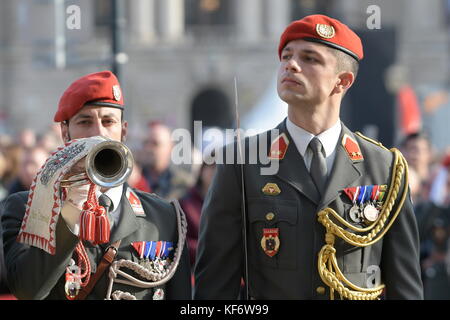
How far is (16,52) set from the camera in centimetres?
4269

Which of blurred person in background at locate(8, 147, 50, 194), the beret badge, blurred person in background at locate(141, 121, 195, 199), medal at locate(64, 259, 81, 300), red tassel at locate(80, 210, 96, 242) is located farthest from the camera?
blurred person in background at locate(141, 121, 195, 199)

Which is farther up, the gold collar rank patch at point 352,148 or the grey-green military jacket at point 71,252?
the gold collar rank patch at point 352,148

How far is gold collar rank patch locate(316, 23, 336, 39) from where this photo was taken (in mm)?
4750

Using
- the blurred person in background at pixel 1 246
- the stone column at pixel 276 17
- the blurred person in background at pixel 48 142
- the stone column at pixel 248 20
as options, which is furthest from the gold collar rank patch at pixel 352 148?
the stone column at pixel 276 17

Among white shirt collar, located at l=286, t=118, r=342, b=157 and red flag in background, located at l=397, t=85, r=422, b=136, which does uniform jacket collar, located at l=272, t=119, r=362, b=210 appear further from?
red flag in background, located at l=397, t=85, r=422, b=136

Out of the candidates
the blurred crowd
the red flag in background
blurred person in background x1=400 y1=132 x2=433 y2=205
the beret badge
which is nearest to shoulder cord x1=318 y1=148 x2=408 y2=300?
the beret badge

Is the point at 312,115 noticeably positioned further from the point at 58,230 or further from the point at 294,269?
the point at 58,230

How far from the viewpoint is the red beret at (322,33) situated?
4.75 metres

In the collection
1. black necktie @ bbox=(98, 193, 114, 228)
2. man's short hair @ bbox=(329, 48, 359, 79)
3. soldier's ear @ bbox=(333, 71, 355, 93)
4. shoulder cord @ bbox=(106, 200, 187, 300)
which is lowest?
shoulder cord @ bbox=(106, 200, 187, 300)

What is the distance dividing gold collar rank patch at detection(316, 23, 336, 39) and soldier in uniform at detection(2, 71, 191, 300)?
874mm

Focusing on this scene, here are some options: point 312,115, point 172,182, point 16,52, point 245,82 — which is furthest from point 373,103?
point 16,52

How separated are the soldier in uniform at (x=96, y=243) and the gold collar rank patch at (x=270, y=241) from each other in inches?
14.0

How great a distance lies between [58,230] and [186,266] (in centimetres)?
79

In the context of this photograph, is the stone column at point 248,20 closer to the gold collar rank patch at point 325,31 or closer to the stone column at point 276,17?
the stone column at point 276,17
